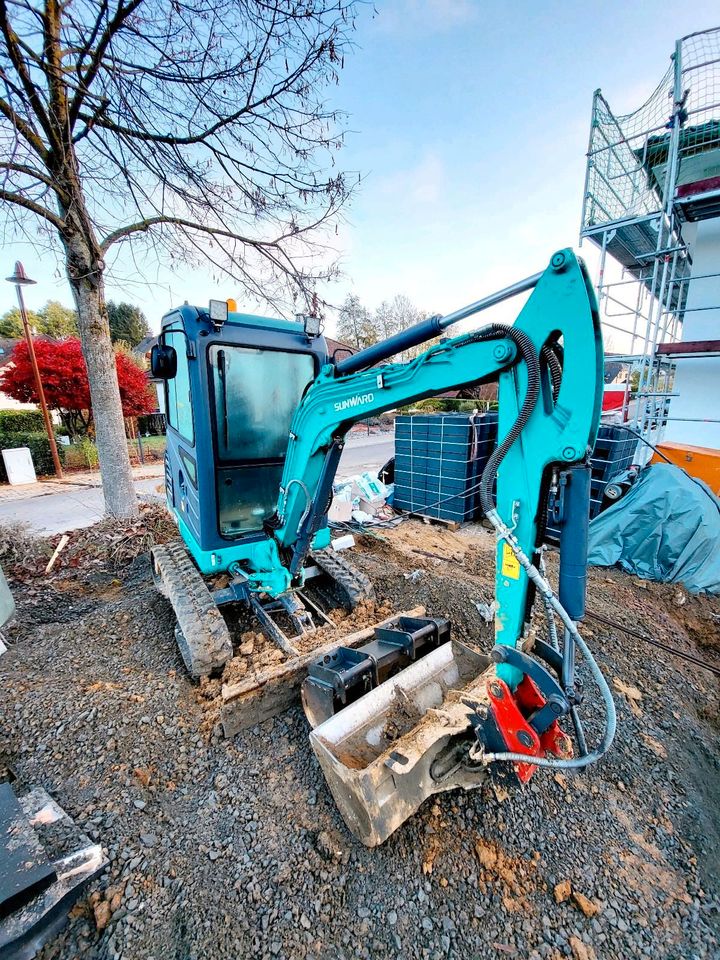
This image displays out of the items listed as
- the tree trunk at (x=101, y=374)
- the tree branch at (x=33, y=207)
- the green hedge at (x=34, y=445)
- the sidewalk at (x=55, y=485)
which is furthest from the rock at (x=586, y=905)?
the green hedge at (x=34, y=445)

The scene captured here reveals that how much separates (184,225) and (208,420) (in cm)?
447

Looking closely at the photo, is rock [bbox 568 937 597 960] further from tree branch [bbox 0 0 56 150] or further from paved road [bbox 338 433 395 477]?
paved road [bbox 338 433 395 477]

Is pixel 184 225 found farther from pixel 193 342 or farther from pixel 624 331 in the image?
pixel 624 331

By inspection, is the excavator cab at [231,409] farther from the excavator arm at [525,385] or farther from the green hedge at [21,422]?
the green hedge at [21,422]

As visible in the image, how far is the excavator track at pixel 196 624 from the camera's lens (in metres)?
2.87

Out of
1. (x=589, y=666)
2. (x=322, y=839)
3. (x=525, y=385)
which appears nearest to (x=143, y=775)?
(x=322, y=839)

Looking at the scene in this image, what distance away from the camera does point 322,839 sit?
207 centimetres

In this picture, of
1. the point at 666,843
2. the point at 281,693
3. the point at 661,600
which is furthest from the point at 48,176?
the point at 661,600

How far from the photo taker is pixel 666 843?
2.15 m

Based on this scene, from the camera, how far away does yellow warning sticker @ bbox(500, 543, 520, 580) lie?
2026 mm

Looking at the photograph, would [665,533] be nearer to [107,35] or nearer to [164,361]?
[164,361]

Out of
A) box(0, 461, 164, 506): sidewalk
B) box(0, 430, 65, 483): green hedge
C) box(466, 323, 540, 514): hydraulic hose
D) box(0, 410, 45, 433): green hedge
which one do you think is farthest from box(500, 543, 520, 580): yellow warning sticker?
box(0, 410, 45, 433): green hedge

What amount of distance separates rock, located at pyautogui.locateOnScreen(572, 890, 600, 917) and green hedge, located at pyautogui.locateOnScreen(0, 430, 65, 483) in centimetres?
1551

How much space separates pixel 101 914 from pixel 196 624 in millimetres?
1460
